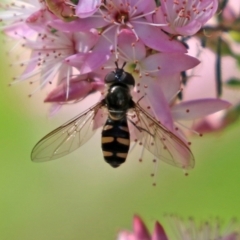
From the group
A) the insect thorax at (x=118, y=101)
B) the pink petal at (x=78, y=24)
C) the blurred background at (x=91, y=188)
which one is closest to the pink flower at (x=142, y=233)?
the insect thorax at (x=118, y=101)

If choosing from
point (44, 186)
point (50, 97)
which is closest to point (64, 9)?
point (50, 97)

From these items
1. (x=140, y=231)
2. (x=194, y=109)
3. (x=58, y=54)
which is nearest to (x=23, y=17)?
(x=58, y=54)

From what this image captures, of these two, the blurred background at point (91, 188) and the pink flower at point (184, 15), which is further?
the blurred background at point (91, 188)

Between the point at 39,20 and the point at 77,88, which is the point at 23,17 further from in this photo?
the point at 77,88

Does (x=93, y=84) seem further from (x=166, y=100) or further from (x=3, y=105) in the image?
(x=3, y=105)

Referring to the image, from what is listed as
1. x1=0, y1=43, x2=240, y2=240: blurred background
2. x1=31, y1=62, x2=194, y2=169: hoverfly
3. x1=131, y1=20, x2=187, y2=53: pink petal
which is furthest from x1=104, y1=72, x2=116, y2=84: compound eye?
x1=0, y1=43, x2=240, y2=240: blurred background

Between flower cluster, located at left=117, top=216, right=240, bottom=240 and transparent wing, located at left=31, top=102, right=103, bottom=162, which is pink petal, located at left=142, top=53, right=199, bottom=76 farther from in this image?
flower cluster, located at left=117, top=216, right=240, bottom=240

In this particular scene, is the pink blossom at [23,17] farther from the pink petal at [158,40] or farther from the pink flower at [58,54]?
the pink petal at [158,40]
